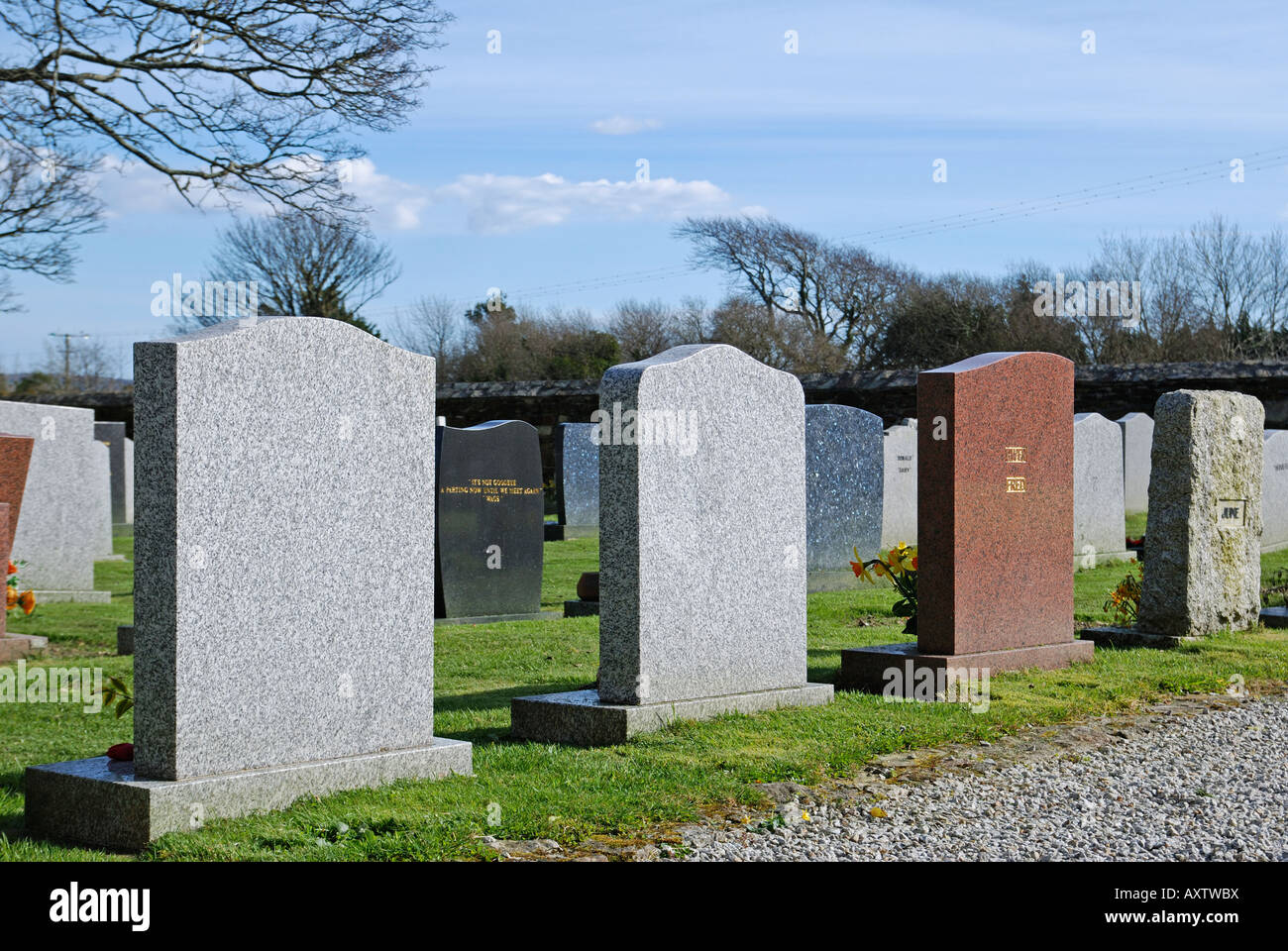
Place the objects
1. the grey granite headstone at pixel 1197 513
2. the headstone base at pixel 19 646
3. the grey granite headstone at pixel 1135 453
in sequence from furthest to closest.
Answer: the grey granite headstone at pixel 1135 453 < the headstone base at pixel 19 646 < the grey granite headstone at pixel 1197 513

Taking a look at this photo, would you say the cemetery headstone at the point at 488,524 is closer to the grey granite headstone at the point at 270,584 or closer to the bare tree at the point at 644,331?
the grey granite headstone at the point at 270,584

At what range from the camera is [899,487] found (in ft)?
49.3

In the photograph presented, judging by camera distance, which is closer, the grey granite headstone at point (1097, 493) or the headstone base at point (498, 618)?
the headstone base at point (498, 618)

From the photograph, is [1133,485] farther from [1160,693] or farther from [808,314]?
[808,314]

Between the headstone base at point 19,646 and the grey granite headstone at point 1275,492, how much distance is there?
590 inches

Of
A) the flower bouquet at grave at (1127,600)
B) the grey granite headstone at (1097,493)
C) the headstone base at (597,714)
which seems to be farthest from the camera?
the grey granite headstone at (1097,493)

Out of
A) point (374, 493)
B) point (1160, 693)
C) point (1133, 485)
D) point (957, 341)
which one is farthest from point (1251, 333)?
point (374, 493)

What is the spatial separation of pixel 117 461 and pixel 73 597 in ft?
26.8

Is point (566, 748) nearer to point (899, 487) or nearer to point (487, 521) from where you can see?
point (487, 521)

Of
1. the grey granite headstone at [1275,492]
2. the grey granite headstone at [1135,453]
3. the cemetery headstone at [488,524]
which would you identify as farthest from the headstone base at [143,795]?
the grey granite headstone at [1135,453]

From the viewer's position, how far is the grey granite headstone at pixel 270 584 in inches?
176

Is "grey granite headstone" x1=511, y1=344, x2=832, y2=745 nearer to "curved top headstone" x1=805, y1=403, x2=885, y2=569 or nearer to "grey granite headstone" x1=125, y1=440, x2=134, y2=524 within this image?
"curved top headstone" x1=805, y1=403, x2=885, y2=569

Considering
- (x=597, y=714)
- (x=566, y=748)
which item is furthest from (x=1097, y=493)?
(x=566, y=748)

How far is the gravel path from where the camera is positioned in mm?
4406
